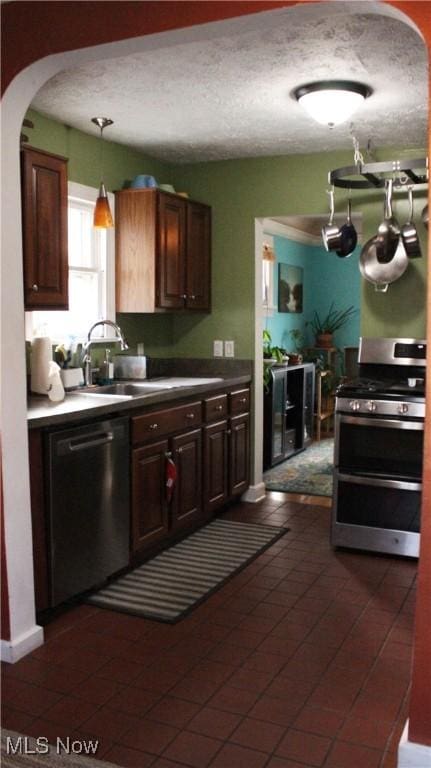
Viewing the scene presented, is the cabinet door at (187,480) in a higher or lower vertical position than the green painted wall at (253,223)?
lower

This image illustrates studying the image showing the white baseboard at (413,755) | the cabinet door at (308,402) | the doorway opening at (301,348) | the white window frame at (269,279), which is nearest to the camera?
the white baseboard at (413,755)

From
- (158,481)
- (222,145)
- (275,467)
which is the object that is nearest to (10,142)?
(158,481)

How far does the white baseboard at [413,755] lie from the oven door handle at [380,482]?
6.17 ft

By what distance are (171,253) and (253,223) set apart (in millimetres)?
706

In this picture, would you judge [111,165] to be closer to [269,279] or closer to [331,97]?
[331,97]

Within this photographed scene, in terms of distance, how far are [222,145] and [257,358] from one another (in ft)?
4.77

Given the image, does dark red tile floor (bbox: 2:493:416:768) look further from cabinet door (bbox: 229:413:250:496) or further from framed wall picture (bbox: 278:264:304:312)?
framed wall picture (bbox: 278:264:304:312)

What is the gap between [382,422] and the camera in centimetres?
388

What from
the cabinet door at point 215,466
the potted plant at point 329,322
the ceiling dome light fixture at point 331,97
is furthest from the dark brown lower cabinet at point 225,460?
the potted plant at point 329,322

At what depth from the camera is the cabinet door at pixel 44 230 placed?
313 centimetres

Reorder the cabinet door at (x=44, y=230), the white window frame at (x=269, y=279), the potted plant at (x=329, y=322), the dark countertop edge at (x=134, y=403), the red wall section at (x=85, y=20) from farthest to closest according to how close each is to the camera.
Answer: the potted plant at (x=329, y=322)
the white window frame at (x=269, y=279)
the cabinet door at (x=44, y=230)
the dark countertop edge at (x=134, y=403)
the red wall section at (x=85, y=20)

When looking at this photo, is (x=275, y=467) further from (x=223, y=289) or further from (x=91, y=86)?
(x=91, y=86)

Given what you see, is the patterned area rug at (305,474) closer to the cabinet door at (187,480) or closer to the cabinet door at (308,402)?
the cabinet door at (308,402)

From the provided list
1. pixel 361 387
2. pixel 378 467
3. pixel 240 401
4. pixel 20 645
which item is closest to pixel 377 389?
pixel 361 387
